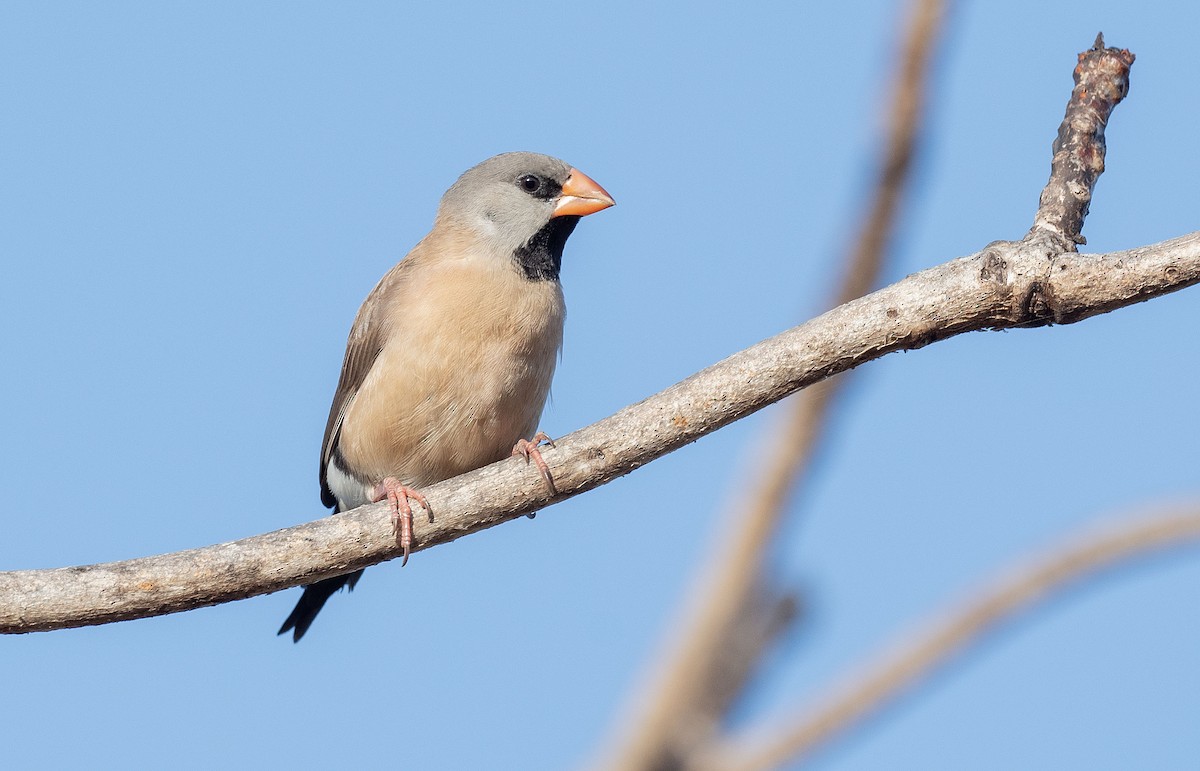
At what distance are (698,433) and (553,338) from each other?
1.93m

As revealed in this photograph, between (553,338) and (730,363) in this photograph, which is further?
(553,338)

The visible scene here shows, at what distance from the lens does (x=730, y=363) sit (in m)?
3.70

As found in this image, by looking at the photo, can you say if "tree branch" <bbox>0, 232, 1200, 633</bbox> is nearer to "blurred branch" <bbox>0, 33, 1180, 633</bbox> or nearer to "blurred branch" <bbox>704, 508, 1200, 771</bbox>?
"blurred branch" <bbox>0, 33, 1180, 633</bbox>

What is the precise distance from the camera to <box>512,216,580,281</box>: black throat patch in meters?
5.79

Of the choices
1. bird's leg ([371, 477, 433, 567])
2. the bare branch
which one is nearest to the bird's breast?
bird's leg ([371, 477, 433, 567])

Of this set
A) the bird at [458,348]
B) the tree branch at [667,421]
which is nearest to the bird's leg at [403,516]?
the tree branch at [667,421]

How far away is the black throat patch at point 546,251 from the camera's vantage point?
5793 mm

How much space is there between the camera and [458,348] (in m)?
5.35

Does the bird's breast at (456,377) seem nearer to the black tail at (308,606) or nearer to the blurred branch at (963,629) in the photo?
the black tail at (308,606)

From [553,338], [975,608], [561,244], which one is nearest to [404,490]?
[553,338]

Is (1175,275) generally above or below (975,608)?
above

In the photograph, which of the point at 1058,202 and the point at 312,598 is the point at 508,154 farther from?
the point at 1058,202

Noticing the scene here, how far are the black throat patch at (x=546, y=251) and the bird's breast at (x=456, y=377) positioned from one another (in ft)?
0.57

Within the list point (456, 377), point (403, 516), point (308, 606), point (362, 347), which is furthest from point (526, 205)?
point (403, 516)
